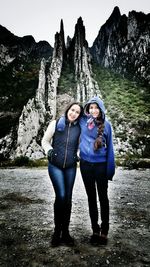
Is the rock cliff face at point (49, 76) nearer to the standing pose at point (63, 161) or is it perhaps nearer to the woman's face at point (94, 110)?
the standing pose at point (63, 161)

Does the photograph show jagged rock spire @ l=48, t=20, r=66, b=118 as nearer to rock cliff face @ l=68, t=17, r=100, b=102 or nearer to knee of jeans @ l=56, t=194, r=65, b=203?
rock cliff face @ l=68, t=17, r=100, b=102

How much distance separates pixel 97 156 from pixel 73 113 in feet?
2.80

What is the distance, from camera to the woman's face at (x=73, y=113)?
15.7 ft

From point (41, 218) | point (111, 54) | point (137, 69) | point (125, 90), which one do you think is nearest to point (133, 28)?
point (111, 54)

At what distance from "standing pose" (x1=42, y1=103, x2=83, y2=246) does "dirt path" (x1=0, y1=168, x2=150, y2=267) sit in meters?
0.42

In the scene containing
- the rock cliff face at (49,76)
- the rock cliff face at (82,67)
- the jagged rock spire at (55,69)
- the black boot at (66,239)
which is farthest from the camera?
the rock cliff face at (82,67)

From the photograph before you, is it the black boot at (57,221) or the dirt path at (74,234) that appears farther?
the black boot at (57,221)

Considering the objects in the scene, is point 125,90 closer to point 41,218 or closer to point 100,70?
point 100,70

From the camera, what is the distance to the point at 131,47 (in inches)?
2093

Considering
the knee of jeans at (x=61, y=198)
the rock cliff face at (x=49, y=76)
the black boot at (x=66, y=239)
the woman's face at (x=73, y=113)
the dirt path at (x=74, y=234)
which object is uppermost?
the rock cliff face at (x=49, y=76)

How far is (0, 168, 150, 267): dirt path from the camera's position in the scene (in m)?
4.15

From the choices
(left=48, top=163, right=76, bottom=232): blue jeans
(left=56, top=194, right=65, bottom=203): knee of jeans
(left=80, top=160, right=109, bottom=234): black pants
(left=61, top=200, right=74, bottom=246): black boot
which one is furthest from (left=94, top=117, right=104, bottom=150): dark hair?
(left=61, top=200, right=74, bottom=246): black boot

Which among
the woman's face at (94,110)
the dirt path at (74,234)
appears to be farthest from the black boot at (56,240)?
the woman's face at (94,110)

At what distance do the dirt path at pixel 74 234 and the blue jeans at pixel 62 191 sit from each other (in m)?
0.44
